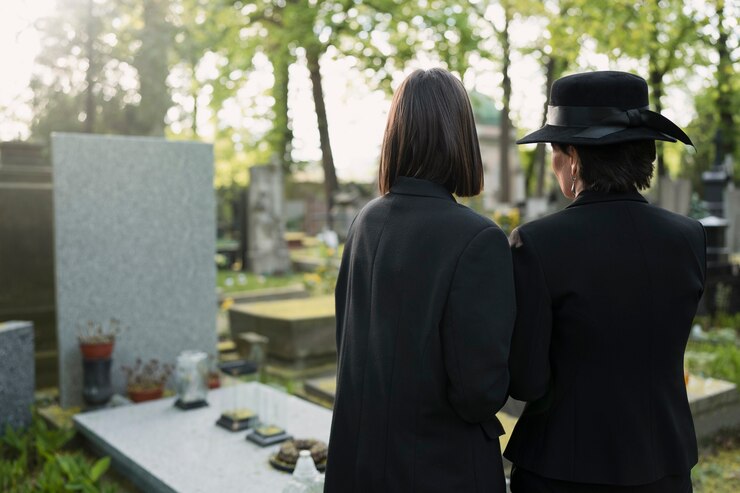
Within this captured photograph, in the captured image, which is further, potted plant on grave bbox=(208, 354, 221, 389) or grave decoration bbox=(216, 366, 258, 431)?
potted plant on grave bbox=(208, 354, 221, 389)

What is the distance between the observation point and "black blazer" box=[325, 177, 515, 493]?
1.76 m

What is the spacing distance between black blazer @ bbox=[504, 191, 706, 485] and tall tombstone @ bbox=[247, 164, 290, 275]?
13806 millimetres

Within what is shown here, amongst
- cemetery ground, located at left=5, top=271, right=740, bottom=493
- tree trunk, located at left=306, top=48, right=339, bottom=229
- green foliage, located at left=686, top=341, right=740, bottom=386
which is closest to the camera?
cemetery ground, located at left=5, top=271, right=740, bottom=493

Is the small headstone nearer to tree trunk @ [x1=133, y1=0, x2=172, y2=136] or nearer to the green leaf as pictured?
tree trunk @ [x1=133, y1=0, x2=172, y2=136]

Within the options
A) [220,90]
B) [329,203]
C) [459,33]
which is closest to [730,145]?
[459,33]

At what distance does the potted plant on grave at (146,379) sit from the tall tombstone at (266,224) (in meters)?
9.70

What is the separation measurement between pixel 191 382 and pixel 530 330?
3.73m

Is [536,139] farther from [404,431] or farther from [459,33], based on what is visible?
[459,33]

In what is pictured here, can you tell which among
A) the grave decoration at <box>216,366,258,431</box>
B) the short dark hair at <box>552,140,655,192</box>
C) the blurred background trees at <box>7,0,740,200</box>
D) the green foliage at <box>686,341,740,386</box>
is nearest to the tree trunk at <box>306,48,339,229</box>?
the blurred background trees at <box>7,0,740,200</box>

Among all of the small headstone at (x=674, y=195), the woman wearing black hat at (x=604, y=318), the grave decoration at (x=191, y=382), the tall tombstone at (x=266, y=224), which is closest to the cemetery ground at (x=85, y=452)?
the grave decoration at (x=191, y=382)

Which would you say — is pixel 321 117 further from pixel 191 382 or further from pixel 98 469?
pixel 98 469

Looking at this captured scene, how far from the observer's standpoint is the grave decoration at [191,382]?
197 inches

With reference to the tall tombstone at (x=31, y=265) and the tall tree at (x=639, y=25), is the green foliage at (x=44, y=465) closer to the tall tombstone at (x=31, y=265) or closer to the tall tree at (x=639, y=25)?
the tall tombstone at (x=31, y=265)

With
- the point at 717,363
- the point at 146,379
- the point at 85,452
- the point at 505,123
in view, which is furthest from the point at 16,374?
the point at 505,123
